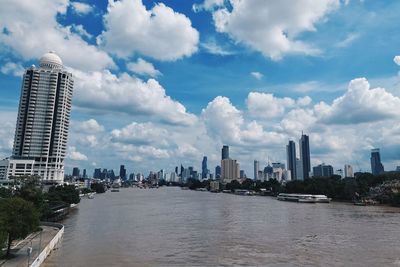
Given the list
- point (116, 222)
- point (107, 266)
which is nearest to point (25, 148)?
point (116, 222)

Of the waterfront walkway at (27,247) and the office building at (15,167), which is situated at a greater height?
the office building at (15,167)

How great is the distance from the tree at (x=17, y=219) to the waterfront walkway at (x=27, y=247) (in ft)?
5.48

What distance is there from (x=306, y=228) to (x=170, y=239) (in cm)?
2892

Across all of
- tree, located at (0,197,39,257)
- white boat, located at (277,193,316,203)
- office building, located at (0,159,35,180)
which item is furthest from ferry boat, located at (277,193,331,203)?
tree, located at (0,197,39,257)

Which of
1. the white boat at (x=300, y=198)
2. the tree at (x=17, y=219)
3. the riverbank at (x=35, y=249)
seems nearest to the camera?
the riverbank at (x=35, y=249)

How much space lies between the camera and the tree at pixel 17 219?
35750 mm

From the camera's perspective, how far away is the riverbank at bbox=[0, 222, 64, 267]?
33.9m

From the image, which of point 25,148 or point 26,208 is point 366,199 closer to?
point 26,208

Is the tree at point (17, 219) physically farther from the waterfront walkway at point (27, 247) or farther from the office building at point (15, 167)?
the office building at point (15, 167)

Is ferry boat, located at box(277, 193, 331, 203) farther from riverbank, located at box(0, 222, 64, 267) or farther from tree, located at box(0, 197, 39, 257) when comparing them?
tree, located at box(0, 197, 39, 257)

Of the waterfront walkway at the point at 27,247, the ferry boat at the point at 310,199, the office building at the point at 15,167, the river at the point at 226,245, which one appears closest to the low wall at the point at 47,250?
the waterfront walkway at the point at 27,247

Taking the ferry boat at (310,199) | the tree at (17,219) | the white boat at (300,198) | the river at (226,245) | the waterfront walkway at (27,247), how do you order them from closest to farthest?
the waterfront walkway at (27,247), the tree at (17,219), the river at (226,245), the ferry boat at (310,199), the white boat at (300,198)

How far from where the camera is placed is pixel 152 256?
42.5m

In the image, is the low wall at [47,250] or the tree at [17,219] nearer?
the low wall at [47,250]
